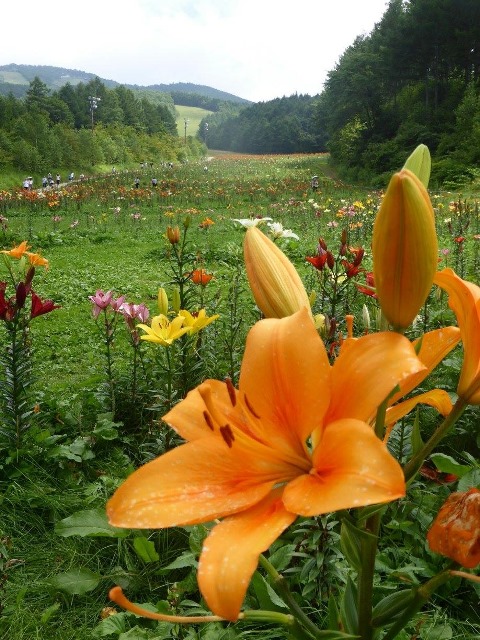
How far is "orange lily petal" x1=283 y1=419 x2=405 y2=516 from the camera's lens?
38cm

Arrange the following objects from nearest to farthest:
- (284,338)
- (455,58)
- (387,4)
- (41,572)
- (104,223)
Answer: (284,338), (41,572), (104,223), (455,58), (387,4)

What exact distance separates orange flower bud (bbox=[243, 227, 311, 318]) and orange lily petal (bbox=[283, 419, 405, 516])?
0.57ft

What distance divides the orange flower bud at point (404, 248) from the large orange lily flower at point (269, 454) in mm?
54

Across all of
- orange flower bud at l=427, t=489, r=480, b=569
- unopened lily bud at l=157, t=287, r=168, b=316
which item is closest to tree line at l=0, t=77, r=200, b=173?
unopened lily bud at l=157, t=287, r=168, b=316

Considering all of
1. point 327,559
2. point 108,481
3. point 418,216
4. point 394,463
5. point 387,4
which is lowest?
point 108,481

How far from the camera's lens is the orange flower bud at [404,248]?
0.46 meters

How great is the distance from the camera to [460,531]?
478mm

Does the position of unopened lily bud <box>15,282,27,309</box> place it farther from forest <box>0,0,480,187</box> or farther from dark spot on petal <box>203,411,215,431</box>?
forest <box>0,0,480,187</box>

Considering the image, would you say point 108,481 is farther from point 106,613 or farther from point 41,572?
point 106,613

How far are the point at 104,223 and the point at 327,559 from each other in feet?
29.4

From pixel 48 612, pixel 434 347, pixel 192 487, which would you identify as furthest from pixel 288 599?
pixel 48 612

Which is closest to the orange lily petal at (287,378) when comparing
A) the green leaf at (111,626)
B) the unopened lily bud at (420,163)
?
the unopened lily bud at (420,163)

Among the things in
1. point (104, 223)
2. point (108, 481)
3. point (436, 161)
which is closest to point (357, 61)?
point (436, 161)

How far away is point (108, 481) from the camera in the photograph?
6.27ft
